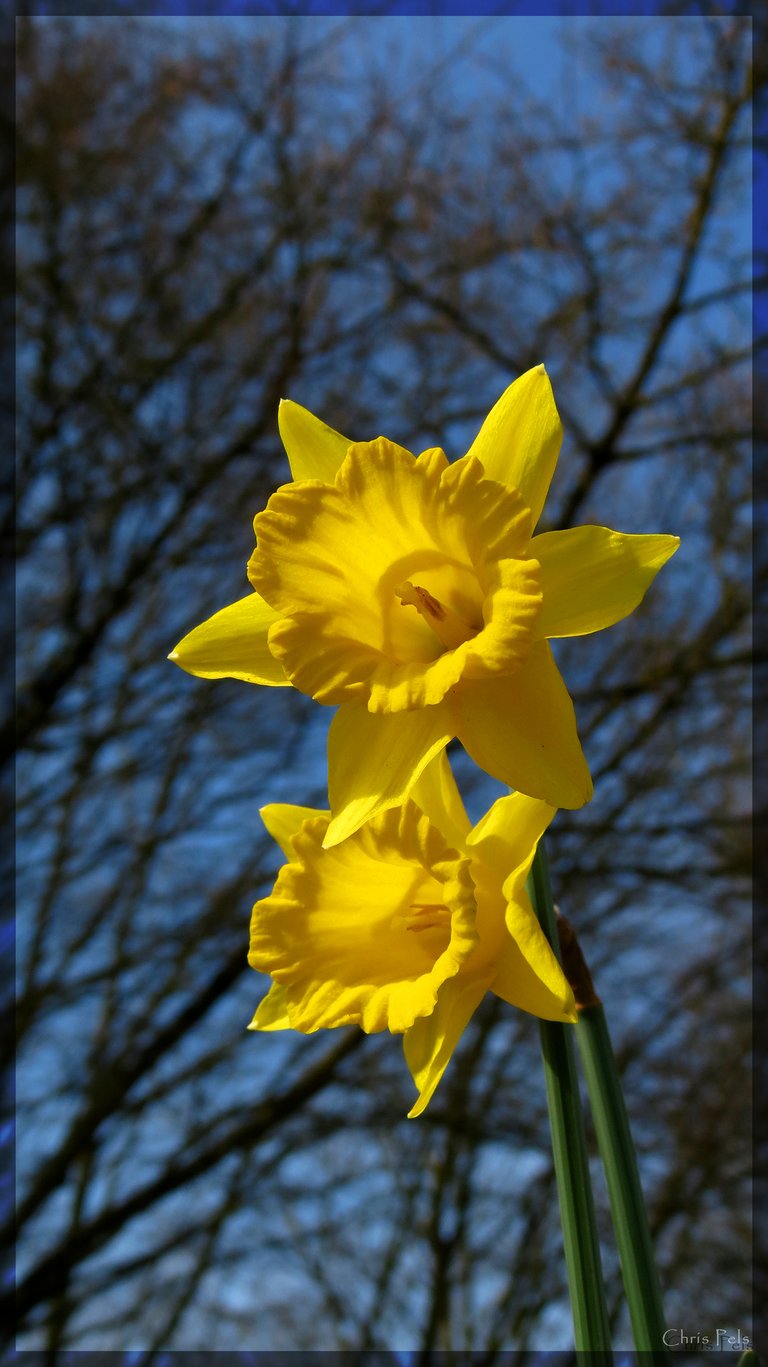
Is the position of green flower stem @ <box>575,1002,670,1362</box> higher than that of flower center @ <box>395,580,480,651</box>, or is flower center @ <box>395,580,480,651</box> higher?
flower center @ <box>395,580,480,651</box>

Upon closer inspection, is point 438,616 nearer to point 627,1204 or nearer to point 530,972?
point 530,972

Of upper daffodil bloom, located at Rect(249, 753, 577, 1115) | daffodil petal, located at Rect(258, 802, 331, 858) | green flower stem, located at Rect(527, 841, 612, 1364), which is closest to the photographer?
green flower stem, located at Rect(527, 841, 612, 1364)

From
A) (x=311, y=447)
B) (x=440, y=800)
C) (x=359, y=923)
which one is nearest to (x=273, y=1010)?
(x=359, y=923)

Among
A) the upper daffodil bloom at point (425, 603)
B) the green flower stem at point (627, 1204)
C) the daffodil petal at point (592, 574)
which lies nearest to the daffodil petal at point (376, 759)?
the upper daffodil bloom at point (425, 603)

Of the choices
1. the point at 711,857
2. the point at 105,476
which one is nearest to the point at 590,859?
the point at 711,857

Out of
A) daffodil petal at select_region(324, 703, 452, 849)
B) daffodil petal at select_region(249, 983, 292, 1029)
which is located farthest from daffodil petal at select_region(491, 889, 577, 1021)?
daffodil petal at select_region(249, 983, 292, 1029)

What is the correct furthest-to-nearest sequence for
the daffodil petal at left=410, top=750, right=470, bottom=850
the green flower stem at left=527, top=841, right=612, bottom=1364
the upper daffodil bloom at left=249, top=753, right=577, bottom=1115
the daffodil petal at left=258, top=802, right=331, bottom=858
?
the daffodil petal at left=258, top=802, right=331, bottom=858
the daffodil petal at left=410, top=750, right=470, bottom=850
the upper daffodil bloom at left=249, top=753, right=577, bottom=1115
the green flower stem at left=527, top=841, right=612, bottom=1364

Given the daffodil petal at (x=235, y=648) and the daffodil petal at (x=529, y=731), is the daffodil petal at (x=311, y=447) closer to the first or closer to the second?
the daffodil petal at (x=235, y=648)

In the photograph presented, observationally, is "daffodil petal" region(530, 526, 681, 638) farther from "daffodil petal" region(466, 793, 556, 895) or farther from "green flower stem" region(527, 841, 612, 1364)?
"green flower stem" region(527, 841, 612, 1364)
